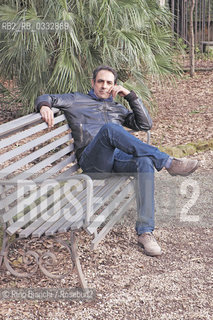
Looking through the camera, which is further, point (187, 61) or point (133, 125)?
point (187, 61)

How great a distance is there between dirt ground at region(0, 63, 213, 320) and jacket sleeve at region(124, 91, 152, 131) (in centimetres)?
73

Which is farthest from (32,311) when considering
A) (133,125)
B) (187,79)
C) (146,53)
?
(187,79)

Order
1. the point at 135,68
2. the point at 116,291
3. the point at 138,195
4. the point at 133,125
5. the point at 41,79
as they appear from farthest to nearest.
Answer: the point at 135,68
the point at 41,79
the point at 133,125
the point at 138,195
the point at 116,291

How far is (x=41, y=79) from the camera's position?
6398 millimetres

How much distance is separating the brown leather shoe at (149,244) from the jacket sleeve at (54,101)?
1179mm

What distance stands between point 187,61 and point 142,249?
881cm

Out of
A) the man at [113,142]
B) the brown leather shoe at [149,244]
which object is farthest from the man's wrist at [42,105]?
the brown leather shoe at [149,244]

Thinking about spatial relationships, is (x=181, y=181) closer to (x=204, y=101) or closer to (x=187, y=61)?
(x=204, y=101)

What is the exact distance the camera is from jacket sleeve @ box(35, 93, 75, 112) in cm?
386

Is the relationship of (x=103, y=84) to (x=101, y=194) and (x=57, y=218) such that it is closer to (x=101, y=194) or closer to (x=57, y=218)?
(x=101, y=194)

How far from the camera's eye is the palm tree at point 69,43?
20.0ft

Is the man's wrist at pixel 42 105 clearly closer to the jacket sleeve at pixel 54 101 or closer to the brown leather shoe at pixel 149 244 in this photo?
the jacket sleeve at pixel 54 101

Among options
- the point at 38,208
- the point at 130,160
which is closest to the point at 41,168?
the point at 38,208

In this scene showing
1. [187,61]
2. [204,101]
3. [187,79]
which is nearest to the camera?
[204,101]
